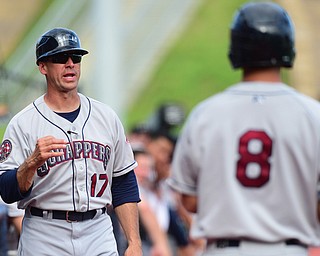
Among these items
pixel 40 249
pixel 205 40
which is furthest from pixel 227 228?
pixel 205 40

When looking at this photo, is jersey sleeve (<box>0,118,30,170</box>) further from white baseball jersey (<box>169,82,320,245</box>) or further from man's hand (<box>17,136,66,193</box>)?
white baseball jersey (<box>169,82,320,245</box>)

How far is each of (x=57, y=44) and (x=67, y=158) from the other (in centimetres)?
64

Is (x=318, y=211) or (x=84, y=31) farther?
(x=84, y=31)

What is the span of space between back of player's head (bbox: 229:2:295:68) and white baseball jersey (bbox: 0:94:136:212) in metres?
1.26

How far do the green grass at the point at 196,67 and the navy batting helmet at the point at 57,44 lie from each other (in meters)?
22.0

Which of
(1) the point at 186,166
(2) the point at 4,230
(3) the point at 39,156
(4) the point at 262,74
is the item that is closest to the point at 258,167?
(1) the point at 186,166

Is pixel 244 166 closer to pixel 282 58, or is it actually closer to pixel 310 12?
pixel 282 58

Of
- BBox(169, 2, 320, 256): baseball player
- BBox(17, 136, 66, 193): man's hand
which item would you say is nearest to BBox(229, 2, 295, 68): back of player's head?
BBox(169, 2, 320, 256): baseball player

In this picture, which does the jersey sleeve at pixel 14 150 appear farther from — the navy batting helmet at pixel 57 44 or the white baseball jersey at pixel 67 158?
the navy batting helmet at pixel 57 44

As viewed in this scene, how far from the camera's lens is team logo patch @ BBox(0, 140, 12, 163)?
5.95m

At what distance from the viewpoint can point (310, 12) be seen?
3381 centimetres

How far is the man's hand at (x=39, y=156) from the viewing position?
5586mm

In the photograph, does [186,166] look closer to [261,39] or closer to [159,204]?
[261,39]

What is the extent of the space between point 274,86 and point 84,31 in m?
24.7
